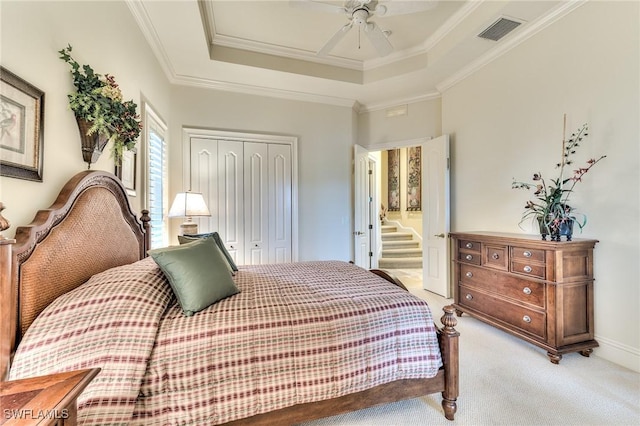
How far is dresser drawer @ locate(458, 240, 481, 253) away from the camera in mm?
3003

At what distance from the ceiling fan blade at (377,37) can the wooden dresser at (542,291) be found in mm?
2103

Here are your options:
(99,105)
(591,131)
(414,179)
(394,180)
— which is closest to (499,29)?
(591,131)

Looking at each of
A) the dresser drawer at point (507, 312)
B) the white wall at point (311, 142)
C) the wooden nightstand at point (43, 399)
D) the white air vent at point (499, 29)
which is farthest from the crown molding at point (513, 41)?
the wooden nightstand at point (43, 399)

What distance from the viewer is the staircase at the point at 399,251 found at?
6121mm

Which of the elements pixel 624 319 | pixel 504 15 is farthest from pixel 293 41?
pixel 624 319

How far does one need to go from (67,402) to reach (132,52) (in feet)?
9.00

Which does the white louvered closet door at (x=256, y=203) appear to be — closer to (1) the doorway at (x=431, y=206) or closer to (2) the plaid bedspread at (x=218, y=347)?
(1) the doorway at (x=431, y=206)

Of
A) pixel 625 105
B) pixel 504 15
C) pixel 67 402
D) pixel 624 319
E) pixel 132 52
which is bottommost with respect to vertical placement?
pixel 624 319

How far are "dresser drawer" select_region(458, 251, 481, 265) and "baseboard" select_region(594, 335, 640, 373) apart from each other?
107 centimetres

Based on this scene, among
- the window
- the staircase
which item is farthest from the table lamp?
the staircase

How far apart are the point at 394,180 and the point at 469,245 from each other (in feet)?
16.7

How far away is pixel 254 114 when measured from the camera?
4.16 meters

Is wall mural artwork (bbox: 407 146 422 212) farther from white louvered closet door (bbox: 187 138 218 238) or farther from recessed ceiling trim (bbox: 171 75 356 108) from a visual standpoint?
white louvered closet door (bbox: 187 138 218 238)

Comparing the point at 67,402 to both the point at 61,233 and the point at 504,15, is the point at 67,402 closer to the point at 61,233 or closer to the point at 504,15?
the point at 61,233
